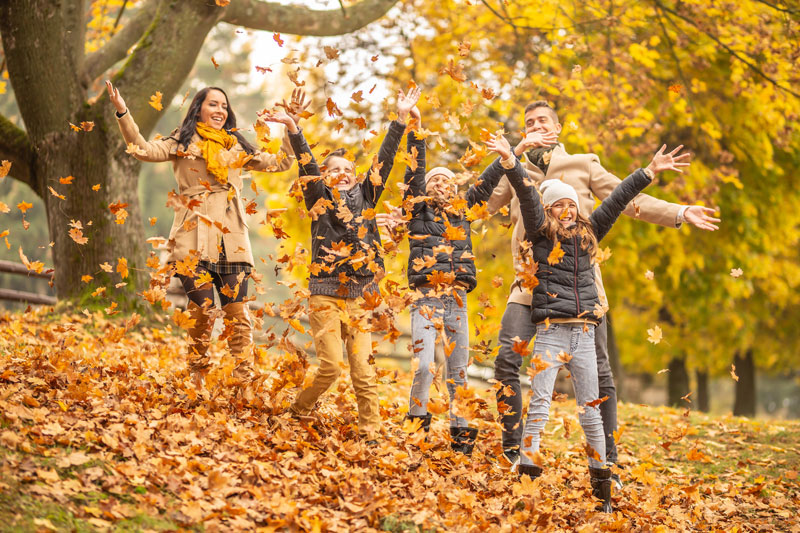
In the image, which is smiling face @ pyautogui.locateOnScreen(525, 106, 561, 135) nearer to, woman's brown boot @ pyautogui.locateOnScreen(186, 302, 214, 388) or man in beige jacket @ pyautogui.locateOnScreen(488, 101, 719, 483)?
man in beige jacket @ pyautogui.locateOnScreen(488, 101, 719, 483)

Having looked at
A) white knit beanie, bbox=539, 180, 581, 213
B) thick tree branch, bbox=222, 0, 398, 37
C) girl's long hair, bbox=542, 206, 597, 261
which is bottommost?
girl's long hair, bbox=542, 206, 597, 261

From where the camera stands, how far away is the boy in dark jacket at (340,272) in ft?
14.5

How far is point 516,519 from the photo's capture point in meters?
3.80

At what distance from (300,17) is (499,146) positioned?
4.75m

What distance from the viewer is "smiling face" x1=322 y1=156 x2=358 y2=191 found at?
15.0 feet

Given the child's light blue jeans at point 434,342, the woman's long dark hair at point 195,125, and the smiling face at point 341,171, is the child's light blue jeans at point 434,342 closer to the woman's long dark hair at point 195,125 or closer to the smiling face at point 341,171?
the smiling face at point 341,171

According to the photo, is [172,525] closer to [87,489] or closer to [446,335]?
[87,489]

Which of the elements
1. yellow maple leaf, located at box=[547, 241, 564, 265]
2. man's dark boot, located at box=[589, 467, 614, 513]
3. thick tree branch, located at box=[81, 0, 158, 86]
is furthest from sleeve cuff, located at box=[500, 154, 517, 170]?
thick tree branch, located at box=[81, 0, 158, 86]

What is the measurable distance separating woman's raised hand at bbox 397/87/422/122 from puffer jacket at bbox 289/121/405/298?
72 millimetres

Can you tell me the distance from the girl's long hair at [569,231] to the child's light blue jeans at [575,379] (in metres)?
0.52

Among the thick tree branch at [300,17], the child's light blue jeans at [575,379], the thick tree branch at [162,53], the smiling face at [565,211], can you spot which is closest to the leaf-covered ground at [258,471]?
the child's light blue jeans at [575,379]

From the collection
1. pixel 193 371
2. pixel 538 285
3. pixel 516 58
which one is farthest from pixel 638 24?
pixel 193 371

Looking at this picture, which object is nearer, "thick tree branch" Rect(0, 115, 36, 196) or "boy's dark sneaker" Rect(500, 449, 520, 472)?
"boy's dark sneaker" Rect(500, 449, 520, 472)

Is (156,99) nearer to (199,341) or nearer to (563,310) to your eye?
(199,341)
